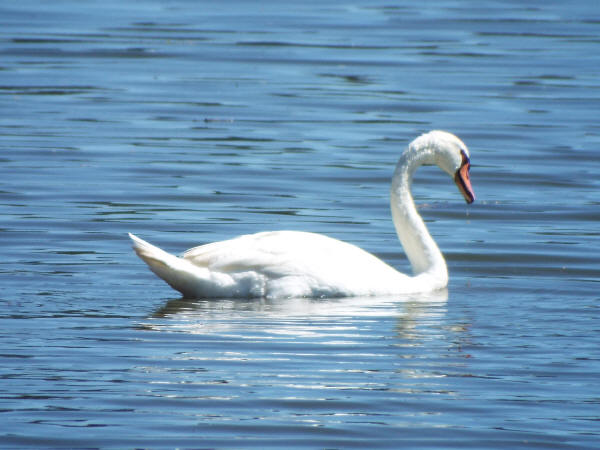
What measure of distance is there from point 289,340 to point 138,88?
12.5 metres

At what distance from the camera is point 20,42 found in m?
24.2

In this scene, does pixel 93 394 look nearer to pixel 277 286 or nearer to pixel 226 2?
pixel 277 286

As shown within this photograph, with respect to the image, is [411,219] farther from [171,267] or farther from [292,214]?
[292,214]

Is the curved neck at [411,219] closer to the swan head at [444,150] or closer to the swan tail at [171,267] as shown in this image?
the swan head at [444,150]

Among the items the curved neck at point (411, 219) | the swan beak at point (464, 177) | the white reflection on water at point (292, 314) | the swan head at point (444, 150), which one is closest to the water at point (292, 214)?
the white reflection on water at point (292, 314)

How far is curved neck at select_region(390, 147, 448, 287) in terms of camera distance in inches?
438

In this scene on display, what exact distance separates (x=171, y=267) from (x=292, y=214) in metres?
3.80

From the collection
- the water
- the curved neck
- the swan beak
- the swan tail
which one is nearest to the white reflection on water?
the water

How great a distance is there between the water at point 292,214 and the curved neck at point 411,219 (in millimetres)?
391

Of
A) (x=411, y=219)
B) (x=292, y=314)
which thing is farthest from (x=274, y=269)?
(x=411, y=219)

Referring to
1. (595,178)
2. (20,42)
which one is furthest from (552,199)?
(20,42)

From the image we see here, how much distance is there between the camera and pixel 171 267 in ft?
32.6

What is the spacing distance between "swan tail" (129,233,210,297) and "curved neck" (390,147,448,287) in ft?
6.18

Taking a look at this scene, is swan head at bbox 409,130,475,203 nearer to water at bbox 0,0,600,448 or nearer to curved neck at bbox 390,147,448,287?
curved neck at bbox 390,147,448,287
